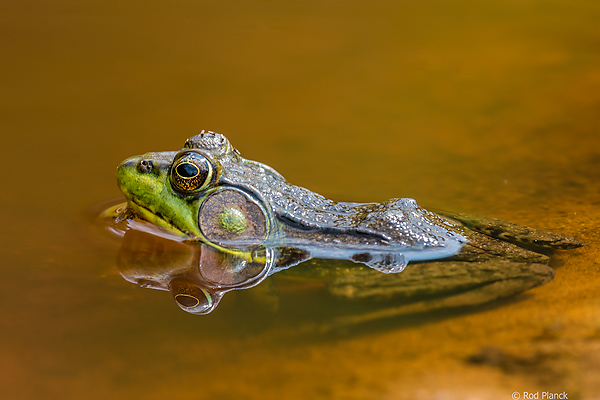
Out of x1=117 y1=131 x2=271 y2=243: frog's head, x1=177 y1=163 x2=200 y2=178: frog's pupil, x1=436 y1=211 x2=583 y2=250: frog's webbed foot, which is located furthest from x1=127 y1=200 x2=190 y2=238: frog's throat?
x1=436 y1=211 x2=583 y2=250: frog's webbed foot

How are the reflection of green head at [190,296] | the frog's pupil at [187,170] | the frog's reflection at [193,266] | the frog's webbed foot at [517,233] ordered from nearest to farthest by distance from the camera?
1. the reflection of green head at [190,296]
2. the frog's reflection at [193,266]
3. the frog's pupil at [187,170]
4. the frog's webbed foot at [517,233]

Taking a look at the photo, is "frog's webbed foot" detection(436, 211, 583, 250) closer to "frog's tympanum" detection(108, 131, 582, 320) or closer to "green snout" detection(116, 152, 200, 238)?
"frog's tympanum" detection(108, 131, 582, 320)

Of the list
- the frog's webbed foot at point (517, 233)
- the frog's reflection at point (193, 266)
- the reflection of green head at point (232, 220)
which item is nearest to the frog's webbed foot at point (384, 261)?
the frog's reflection at point (193, 266)

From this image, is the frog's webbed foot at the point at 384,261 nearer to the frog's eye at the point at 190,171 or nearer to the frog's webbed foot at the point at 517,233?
the frog's webbed foot at the point at 517,233

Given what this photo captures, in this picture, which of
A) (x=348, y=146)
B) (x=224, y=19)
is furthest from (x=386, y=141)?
(x=224, y=19)

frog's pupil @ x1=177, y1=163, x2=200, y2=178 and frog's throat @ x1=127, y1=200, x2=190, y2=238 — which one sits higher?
frog's pupil @ x1=177, y1=163, x2=200, y2=178
